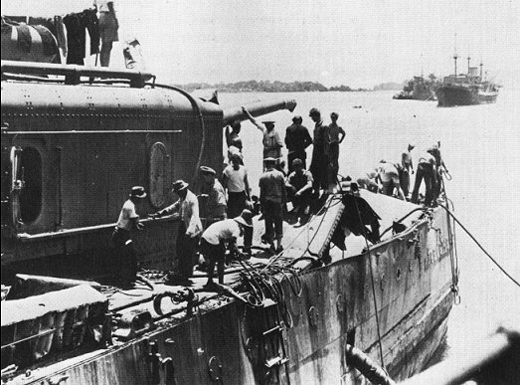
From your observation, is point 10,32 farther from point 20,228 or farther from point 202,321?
point 202,321

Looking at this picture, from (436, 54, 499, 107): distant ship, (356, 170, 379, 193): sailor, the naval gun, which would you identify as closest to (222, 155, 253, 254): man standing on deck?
the naval gun

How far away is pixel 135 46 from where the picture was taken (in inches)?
452

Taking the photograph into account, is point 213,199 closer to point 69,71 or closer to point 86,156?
point 86,156

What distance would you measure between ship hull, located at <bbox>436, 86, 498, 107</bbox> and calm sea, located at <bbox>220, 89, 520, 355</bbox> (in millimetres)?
821

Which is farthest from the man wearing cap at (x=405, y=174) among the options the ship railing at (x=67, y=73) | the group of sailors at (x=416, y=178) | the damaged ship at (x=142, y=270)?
the ship railing at (x=67, y=73)

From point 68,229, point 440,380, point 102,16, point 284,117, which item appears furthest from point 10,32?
point 284,117

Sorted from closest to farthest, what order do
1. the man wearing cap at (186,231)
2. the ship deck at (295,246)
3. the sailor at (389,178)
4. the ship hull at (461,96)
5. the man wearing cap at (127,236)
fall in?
1. the man wearing cap at (127,236)
2. the ship deck at (295,246)
3. the man wearing cap at (186,231)
4. the sailor at (389,178)
5. the ship hull at (461,96)

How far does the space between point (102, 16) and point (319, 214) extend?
5.53 metres

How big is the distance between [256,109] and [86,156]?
611 cm

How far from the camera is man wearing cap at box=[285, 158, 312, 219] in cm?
1446

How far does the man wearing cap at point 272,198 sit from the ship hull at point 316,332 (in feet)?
4.13

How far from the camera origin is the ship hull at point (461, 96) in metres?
69.9

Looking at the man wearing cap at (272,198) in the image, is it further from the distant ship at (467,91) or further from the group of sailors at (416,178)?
the distant ship at (467,91)

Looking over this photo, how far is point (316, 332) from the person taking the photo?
→ 11484 millimetres
